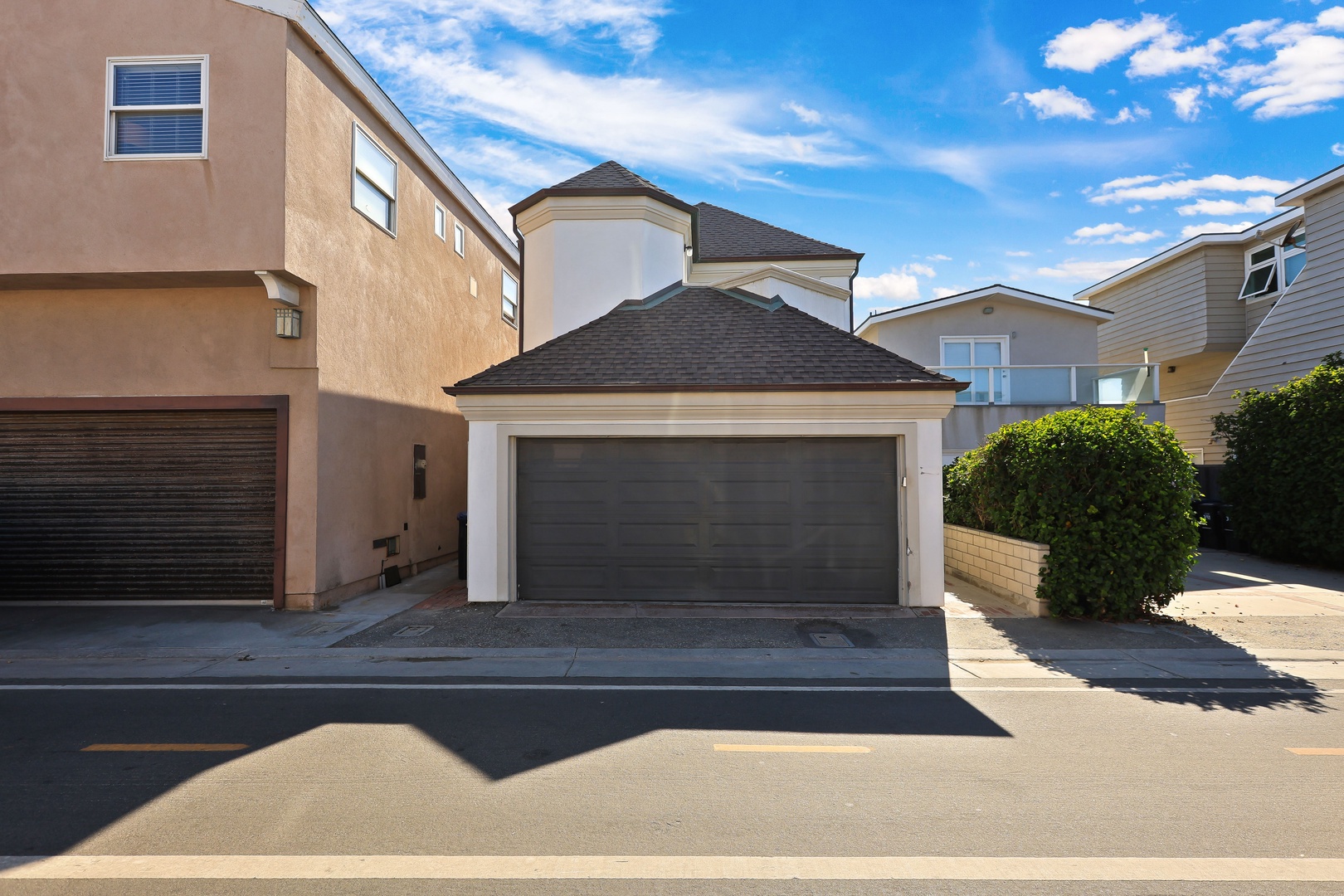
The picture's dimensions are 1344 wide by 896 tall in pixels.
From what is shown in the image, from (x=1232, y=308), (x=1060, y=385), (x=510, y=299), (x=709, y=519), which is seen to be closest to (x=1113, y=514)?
(x=709, y=519)

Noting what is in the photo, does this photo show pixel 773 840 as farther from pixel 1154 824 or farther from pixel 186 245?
pixel 186 245

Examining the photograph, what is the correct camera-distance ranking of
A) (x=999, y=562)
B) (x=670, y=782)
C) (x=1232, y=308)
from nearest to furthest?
(x=670, y=782) → (x=999, y=562) → (x=1232, y=308)

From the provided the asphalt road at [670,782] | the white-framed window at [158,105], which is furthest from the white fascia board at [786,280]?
the asphalt road at [670,782]

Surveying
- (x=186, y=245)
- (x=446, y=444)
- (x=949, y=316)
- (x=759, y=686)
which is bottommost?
(x=759, y=686)

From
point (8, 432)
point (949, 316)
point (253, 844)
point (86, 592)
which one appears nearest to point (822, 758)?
point (253, 844)

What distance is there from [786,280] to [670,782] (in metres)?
14.0

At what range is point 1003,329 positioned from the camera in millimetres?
19859

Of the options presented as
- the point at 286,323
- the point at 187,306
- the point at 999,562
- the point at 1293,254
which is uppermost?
the point at 1293,254

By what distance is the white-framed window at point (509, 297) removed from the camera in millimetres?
20156

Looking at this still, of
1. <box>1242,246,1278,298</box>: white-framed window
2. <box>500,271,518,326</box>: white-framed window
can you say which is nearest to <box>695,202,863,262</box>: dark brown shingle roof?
<box>500,271,518,326</box>: white-framed window

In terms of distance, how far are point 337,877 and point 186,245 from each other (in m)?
8.83

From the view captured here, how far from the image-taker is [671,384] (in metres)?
10.0

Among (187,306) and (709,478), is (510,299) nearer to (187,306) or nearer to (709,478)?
(187,306)

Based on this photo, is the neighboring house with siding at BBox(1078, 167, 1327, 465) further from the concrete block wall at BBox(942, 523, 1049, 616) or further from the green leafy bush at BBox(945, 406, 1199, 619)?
the green leafy bush at BBox(945, 406, 1199, 619)
